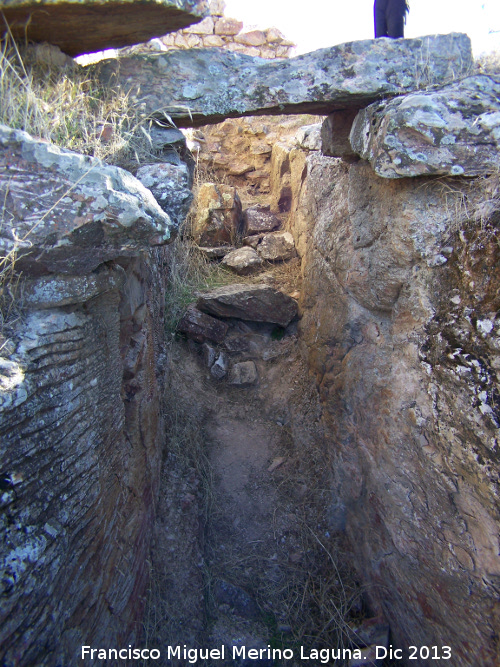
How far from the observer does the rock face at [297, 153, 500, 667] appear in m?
1.71

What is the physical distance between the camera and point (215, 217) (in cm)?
488

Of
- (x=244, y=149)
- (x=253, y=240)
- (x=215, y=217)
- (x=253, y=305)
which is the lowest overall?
(x=253, y=305)

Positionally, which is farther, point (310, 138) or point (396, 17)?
point (310, 138)

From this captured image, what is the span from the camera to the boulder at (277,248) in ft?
14.7

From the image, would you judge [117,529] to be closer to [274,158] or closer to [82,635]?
[82,635]

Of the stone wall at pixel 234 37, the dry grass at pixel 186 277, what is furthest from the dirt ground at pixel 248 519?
the stone wall at pixel 234 37

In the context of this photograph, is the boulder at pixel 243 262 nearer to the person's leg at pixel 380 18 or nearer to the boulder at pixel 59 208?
the person's leg at pixel 380 18

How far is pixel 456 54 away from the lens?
2.25m

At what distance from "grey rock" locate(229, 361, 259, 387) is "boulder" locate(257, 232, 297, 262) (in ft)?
4.25

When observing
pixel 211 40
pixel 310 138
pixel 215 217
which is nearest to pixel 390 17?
pixel 310 138

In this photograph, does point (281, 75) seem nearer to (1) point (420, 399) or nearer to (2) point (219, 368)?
(1) point (420, 399)

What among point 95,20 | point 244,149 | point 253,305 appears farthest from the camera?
point 244,149

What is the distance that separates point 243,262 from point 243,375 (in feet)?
4.47

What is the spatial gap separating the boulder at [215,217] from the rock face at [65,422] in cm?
294
